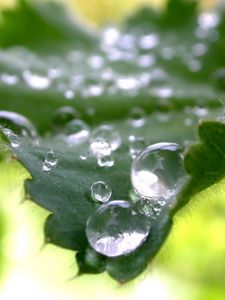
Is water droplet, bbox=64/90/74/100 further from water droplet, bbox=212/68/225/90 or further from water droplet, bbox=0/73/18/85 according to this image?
water droplet, bbox=212/68/225/90

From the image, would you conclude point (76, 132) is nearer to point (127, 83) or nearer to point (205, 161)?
point (127, 83)

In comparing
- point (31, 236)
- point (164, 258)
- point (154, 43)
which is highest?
point (164, 258)

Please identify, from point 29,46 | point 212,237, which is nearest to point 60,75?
point 29,46

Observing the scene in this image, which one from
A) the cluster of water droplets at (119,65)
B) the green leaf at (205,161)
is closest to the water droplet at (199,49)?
the cluster of water droplets at (119,65)

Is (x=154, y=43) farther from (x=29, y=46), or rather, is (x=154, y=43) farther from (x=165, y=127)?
(x=165, y=127)

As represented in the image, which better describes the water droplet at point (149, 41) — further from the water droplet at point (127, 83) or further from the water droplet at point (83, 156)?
the water droplet at point (83, 156)

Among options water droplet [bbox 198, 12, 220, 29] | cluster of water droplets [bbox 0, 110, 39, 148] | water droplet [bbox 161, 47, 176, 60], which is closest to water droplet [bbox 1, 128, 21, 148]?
cluster of water droplets [bbox 0, 110, 39, 148]
